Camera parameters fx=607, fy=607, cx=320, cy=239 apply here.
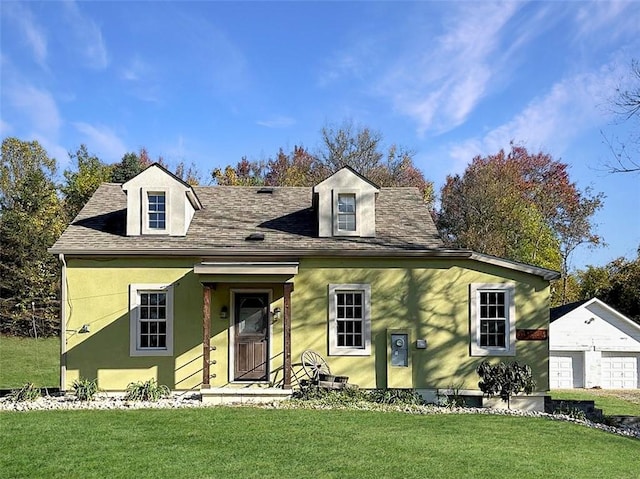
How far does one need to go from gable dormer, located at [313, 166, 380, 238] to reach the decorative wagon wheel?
2974 mm

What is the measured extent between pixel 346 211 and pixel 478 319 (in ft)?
13.8

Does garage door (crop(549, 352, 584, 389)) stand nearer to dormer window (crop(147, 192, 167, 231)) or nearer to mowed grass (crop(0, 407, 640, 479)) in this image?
mowed grass (crop(0, 407, 640, 479))

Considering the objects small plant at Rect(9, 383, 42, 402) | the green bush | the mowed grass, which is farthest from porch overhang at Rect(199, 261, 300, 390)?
small plant at Rect(9, 383, 42, 402)

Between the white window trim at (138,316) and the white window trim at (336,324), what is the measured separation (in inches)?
148

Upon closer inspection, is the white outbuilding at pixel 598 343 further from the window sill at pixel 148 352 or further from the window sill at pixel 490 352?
the window sill at pixel 148 352

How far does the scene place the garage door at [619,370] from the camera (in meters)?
28.5

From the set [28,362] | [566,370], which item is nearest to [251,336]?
[28,362]

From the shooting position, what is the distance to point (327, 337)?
1448 centimetres

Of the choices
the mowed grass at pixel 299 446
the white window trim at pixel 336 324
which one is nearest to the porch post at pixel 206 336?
the mowed grass at pixel 299 446

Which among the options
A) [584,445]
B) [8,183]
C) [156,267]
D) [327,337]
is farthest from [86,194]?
[584,445]

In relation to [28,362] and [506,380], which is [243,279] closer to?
[506,380]

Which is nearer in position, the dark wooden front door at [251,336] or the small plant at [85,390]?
the small plant at [85,390]

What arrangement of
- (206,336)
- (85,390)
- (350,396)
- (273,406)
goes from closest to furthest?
1. (273,406)
2. (350,396)
3. (85,390)
4. (206,336)

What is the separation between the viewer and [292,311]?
14.6 metres
